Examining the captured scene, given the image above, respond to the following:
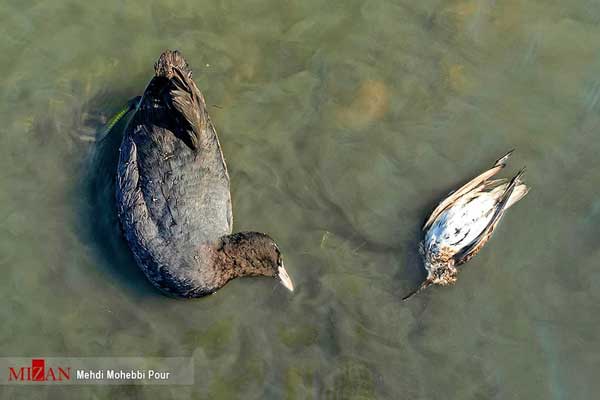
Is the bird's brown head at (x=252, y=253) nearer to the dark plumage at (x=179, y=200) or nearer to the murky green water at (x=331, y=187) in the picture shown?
the dark plumage at (x=179, y=200)

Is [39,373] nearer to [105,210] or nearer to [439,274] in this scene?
[105,210]

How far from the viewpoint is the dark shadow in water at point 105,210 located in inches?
275

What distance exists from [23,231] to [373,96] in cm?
433

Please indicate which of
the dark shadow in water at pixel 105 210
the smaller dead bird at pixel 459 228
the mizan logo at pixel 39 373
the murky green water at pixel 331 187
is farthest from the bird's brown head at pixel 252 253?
the mizan logo at pixel 39 373

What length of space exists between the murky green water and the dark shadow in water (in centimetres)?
2

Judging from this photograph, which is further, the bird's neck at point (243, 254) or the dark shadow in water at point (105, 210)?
the dark shadow in water at point (105, 210)

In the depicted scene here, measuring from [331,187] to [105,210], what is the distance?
8.54 ft

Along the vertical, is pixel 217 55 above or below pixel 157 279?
above

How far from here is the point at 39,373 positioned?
6.78 m

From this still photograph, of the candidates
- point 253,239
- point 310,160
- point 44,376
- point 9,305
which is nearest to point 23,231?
point 9,305

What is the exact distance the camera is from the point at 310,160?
23.8 ft

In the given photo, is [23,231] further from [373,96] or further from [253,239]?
[373,96]

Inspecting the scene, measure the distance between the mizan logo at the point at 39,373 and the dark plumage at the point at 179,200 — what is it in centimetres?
144

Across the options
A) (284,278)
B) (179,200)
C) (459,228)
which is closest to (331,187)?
(284,278)
